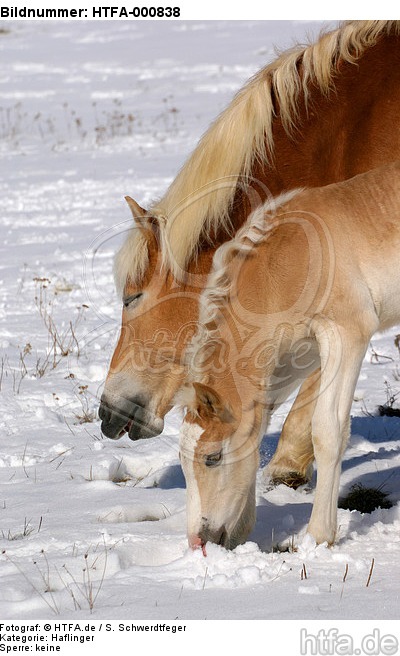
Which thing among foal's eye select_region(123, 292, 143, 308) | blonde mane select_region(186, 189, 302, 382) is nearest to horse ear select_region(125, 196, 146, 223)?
foal's eye select_region(123, 292, 143, 308)

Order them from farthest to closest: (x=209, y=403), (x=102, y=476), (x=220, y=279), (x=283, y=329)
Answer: (x=102, y=476) < (x=220, y=279) < (x=283, y=329) < (x=209, y=403)

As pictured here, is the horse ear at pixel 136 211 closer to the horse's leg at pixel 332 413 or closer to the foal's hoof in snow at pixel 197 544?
the horse's leg at pixel 332 413

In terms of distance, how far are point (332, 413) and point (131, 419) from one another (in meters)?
1.20

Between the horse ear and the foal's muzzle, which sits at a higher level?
the horse ear

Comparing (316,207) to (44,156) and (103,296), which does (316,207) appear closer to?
(103,296)

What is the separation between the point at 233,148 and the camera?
189 inches

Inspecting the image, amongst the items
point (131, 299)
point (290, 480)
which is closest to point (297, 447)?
point (290, 480)

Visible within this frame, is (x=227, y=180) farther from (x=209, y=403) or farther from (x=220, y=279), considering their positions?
(x=209, y=403)

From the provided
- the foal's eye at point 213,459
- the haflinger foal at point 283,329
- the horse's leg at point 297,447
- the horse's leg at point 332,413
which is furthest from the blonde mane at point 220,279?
the horse's leg at point 297,447

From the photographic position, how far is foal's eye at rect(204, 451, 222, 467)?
3.95 meters

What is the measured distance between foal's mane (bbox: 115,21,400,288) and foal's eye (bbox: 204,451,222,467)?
1122 millimetres

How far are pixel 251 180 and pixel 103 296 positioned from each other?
3658 millimetres

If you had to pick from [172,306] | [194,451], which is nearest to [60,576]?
[194,451]

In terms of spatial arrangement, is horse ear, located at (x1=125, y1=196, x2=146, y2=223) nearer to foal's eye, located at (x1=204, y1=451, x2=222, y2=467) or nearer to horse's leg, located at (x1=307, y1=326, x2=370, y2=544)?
horse's leg, located at (x1=307, y1=326, x2=370, y2=544)
